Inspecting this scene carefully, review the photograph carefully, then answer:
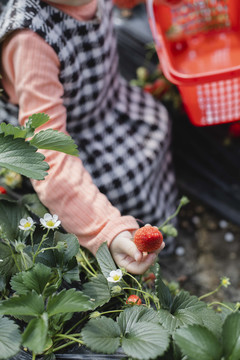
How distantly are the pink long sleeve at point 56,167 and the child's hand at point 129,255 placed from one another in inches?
0.6

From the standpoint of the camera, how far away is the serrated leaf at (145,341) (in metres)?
0.58

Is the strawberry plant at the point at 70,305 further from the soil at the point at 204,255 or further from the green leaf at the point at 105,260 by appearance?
the soil at the point at 204,255

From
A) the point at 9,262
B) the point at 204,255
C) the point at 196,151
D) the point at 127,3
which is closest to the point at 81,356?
the point at 9,262

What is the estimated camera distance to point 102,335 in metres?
0.62

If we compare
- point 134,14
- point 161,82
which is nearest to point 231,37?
point 161,82

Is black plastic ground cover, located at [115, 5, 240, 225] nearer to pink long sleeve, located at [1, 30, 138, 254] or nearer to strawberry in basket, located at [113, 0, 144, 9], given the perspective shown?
Answer: strawberry in basket, located at [113, 0, 144, 9]

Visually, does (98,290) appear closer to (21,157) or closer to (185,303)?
(185,303)

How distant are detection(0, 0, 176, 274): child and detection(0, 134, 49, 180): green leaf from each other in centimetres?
20

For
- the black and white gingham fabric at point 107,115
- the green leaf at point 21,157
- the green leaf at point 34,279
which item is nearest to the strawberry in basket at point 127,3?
the black and white gingham fabric at point 107,115

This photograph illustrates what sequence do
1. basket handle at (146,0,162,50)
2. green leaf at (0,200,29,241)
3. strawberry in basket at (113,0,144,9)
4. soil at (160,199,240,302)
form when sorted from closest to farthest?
1. green leaf at (0,200,29,241)
2. basket handle at (146,0,162,50)
3. soil at (160,199,240,302)
4. strawberry in basket at (113,0,144,9)

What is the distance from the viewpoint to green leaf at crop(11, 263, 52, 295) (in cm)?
63

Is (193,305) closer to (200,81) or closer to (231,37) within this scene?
(200,81)

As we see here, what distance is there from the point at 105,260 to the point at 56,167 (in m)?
0.23

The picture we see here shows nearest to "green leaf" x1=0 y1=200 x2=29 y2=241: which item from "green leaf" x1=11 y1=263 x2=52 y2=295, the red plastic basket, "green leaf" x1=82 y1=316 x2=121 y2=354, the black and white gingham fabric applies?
"green leaf" x1=11 y1=263 x2=52 y2=295
